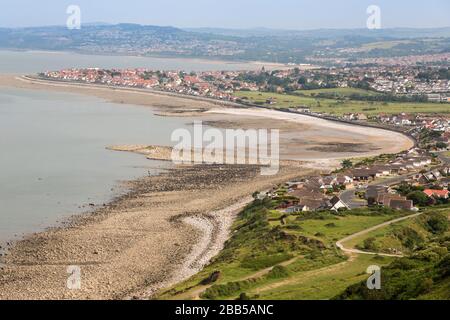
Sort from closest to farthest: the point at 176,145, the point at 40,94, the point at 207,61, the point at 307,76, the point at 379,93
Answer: the point at 176,145 → the point at 40,94 → the point at 379,93 → the point at 307,76 → the point at 207,61

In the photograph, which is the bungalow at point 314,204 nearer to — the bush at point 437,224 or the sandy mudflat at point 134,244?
the sandy mudflat at point 134,244

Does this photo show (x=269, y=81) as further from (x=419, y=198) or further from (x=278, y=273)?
(x=278, y=273)

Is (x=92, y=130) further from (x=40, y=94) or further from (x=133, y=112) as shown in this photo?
(x=40, y=94)

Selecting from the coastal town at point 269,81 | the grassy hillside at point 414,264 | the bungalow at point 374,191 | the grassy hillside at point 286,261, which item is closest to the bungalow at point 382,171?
the bungalow at point 374,191

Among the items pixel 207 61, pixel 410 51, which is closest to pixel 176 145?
pixel 207 61

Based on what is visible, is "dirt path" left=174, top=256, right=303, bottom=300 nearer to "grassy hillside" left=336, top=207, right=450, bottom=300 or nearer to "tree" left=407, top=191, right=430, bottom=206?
"grassy hillside" left=336, top=207, right=450, bottom=300

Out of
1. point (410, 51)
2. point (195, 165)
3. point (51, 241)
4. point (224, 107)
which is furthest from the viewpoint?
point (410, 51)

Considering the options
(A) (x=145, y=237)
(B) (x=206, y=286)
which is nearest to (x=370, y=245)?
(B) (x=206, y=286)
